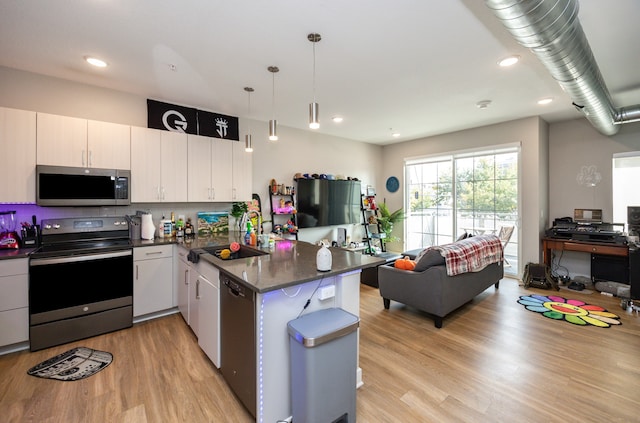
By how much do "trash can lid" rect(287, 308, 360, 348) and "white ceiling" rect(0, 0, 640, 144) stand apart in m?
2.14

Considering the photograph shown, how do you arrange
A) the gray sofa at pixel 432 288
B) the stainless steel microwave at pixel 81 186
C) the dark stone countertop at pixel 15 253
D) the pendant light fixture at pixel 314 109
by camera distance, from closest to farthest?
1. the pendant light fixture at pixel 314 109
2. the dark stone countertop at pixel 15 253
3. the stainless steel microwave at pixel 81 186
4. the gray sofa at pixel 432 288

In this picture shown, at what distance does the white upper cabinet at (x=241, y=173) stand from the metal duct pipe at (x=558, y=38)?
11.1 feet

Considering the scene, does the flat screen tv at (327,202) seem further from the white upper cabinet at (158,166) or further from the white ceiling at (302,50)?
the white upper cabinet at (158,166)

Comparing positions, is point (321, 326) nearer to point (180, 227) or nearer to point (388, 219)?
point (180, 227)

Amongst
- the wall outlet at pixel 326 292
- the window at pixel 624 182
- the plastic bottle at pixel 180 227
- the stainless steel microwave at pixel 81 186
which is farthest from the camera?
the window at pixel 624 182

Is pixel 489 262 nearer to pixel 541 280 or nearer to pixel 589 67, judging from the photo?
pixel 541 280

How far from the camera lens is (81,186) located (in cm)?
298

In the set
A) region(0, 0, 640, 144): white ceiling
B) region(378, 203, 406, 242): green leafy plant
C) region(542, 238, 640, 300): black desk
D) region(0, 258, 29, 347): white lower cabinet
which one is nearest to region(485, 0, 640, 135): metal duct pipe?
region(0, 0, 640, 144): white ceiling

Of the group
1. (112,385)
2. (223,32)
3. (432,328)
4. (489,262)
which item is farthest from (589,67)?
(112,385)

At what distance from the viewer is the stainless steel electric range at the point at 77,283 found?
2.57 m

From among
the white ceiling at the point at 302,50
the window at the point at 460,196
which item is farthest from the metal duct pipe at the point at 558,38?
the window at the point at 460,196

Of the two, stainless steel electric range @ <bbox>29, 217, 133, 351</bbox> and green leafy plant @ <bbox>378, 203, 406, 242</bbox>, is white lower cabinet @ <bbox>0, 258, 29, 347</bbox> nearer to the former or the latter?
stainless steel electric range @ <bbox>29, 217, 133, 351</bbox>

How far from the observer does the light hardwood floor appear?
6.09 feet

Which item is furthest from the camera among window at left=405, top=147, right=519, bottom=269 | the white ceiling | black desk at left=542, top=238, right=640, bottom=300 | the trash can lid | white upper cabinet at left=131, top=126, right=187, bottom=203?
window at left=405, top=147, right=519, bottom=269
